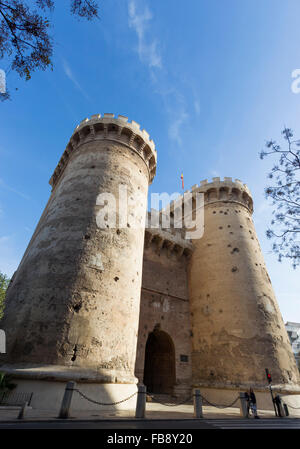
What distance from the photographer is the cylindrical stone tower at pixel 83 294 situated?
7.41 metres

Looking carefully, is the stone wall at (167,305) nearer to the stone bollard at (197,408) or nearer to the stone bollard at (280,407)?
the stone bollard at (197,408)

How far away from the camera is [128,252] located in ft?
35.5

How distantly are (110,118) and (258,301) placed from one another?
13.5 metres

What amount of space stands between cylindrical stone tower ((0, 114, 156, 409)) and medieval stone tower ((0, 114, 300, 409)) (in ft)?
0.13

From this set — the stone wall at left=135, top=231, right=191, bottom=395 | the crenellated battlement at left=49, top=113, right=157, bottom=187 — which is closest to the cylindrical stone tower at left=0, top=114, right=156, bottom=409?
the crenellated battlement at left=49, top=113, right=157, bottom=187

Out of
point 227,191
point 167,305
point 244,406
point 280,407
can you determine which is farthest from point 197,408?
point 227,191

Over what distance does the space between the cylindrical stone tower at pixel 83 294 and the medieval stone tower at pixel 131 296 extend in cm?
4

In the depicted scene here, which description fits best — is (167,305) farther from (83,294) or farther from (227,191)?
(227,191)

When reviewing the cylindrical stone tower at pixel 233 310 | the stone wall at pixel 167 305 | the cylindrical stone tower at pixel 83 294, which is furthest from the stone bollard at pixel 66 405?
the cylindrical stone tower at pixel 233 310

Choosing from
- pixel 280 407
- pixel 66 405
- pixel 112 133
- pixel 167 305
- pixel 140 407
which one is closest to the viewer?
pixel 66 405

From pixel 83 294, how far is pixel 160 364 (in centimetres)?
912

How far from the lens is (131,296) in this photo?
1012cm
